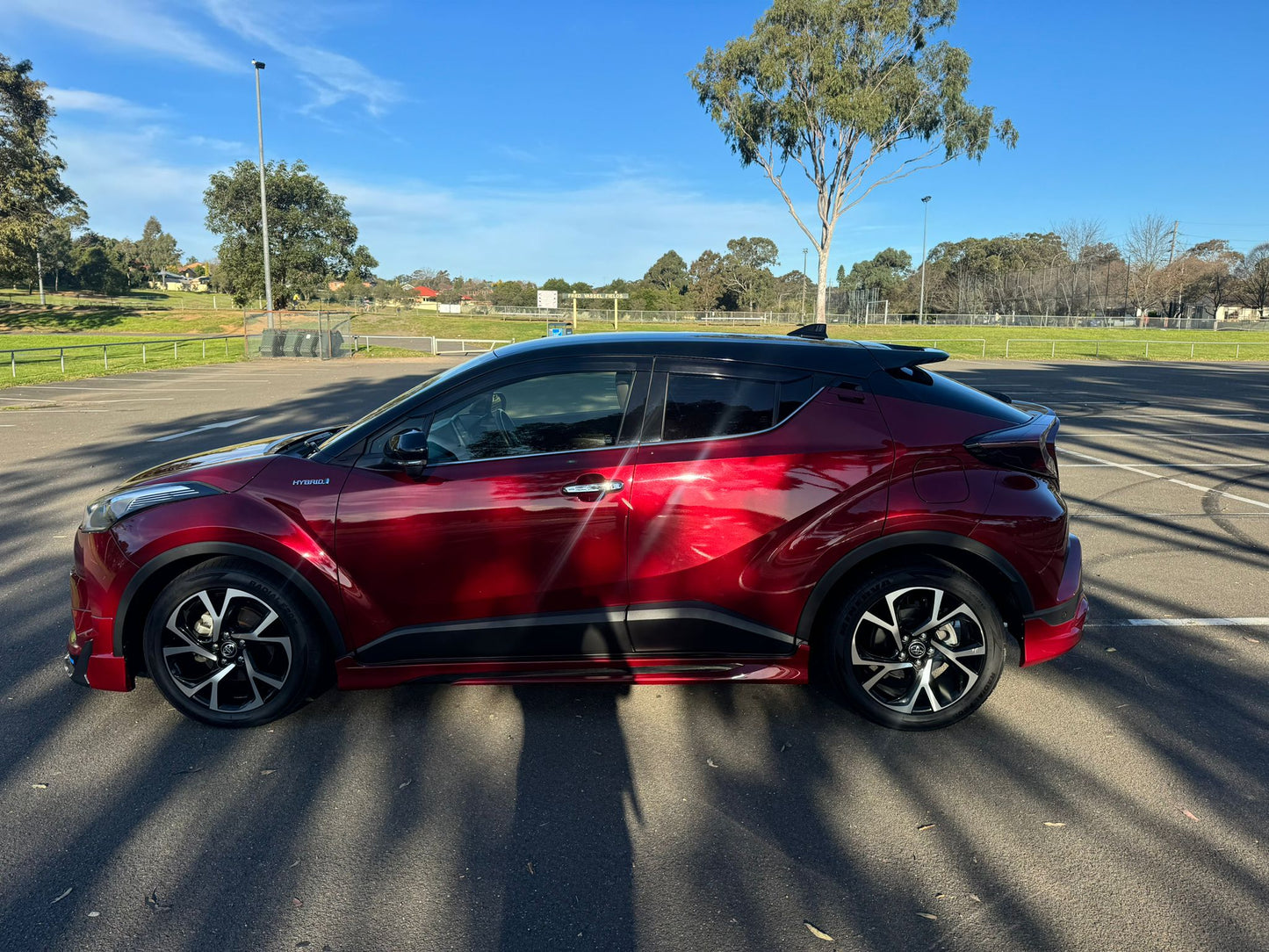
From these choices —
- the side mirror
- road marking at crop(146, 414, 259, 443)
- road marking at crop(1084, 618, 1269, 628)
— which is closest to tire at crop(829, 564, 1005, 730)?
road marking at crop(1084, 618, 1269, 628)

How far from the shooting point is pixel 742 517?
133 inches

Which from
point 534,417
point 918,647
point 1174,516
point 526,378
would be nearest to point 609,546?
point 534,417

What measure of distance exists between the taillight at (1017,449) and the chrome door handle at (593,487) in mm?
1509

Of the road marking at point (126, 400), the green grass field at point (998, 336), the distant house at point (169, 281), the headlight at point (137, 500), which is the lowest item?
the road marking at point (126, 400)

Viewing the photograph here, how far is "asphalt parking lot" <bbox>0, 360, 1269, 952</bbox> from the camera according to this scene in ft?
7.94

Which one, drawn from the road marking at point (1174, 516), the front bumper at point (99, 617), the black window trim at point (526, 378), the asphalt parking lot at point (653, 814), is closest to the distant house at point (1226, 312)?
the road marking at point (1174, 516)

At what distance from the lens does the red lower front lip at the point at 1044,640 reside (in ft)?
11.8

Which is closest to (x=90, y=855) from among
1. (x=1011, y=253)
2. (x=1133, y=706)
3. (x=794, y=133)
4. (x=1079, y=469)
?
(x=1133, y=706)

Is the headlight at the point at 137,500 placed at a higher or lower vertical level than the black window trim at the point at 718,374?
lower

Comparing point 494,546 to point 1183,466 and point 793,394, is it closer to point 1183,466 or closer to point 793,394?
point 793,394

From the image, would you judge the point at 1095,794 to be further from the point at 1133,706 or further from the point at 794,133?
the point at 794,133

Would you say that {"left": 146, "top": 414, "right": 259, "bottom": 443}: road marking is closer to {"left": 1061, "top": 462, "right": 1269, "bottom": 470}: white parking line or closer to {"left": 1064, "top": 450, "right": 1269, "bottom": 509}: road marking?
{"left": 1061, "top": 462, "right": 1269, "bottom": 470}: white parking line

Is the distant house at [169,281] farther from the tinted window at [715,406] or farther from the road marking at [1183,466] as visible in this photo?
the tinted window at [715,406]

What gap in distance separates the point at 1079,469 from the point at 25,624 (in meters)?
10.0
